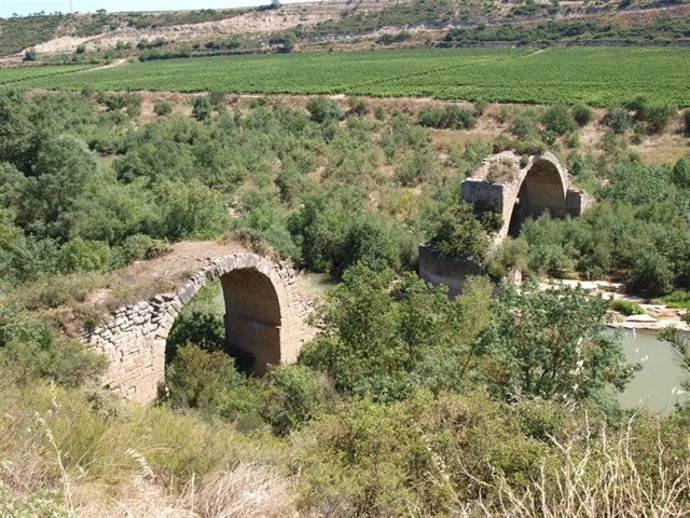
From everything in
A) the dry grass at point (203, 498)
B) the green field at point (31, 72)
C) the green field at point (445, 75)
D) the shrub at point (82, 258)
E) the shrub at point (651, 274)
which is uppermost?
the dry grass at point (203, 498)

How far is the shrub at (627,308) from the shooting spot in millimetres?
18125

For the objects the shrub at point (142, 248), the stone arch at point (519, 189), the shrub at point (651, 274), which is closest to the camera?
the shrub at point (142, 248)

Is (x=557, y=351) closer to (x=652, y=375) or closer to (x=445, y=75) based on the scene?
(x=652, y=375)

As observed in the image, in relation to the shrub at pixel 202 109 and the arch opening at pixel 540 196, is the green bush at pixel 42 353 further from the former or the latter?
the shrub at pixel 202 109

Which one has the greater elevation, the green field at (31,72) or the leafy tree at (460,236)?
the green field at (31,72)

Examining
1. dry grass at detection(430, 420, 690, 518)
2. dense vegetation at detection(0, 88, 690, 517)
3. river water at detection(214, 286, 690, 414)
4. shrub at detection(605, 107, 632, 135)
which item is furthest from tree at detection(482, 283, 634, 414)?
shrub at detection(605, 107, 632, 135)

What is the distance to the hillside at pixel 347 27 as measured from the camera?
9212 centimetres

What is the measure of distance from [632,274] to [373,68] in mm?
58011

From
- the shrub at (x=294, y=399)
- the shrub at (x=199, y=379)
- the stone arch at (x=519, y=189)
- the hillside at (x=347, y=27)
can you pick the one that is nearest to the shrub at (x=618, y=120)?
the stone arch at (x=519, y=189)

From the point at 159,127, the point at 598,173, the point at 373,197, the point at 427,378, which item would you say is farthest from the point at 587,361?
the point at 159,127

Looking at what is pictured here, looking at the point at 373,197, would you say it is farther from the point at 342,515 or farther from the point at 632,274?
the point at 342,515

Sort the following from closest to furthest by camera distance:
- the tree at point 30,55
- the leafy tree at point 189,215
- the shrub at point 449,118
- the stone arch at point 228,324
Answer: the stone arch at point 228,324 < the leafy tree at point 189,215 < the shrub at point 449,118 < the tree at point 30,55

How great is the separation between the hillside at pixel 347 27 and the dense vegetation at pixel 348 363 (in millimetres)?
69474

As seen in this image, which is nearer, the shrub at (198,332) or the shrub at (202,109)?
the shrub at (198,332)
